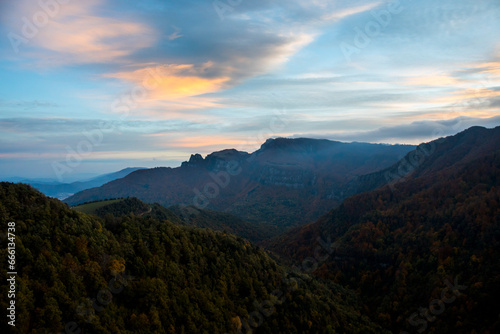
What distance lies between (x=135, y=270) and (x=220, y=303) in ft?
60.3

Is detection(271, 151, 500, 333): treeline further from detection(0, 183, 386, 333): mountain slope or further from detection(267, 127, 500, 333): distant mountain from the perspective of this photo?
detection(0, 183, 386, 333): mountain slope

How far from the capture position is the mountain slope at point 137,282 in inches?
1358

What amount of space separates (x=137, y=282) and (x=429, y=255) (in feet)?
339

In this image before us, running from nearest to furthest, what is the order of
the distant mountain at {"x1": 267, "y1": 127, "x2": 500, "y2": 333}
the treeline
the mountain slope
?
the mountain slope < the treeline < the distant mountain at {"x1": 267, "y1": 127, "x2": 500, "y2": 333}

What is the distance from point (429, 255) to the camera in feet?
326

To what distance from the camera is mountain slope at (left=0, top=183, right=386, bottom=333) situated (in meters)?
34.5

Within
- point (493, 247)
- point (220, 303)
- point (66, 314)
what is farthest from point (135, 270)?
point (493, 247)

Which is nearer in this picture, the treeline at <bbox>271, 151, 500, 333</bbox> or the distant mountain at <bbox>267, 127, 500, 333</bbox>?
the treeline at <bbox>271, 151, 500, 333</bbox>

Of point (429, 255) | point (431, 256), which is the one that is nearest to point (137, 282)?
point (431, 256)

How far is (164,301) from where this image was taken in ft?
147

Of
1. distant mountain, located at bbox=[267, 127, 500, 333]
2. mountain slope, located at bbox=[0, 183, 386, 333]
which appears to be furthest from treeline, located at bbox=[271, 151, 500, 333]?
mountain slope, located at bbox=[0, 183, 386, 333]

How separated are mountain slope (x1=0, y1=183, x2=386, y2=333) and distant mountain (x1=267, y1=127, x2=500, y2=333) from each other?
22422mm

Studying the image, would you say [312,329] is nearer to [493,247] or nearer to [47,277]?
[47,277]

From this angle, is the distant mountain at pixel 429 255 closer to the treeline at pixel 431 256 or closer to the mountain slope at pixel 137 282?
the treeline at pixel 431 256
